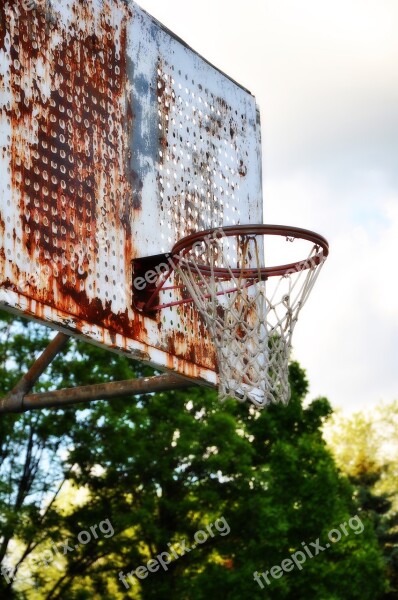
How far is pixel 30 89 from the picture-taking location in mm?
5000

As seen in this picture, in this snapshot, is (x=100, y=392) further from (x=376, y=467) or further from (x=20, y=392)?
(x=376, y=467)

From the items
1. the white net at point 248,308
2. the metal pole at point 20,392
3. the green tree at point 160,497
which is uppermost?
the green tree at point 160,497

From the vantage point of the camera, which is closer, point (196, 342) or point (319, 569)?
point (196, 342)

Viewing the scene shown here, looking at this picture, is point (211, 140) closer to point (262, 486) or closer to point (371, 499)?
point (262, 486)

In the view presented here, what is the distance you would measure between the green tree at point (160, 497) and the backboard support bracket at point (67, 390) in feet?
29.8

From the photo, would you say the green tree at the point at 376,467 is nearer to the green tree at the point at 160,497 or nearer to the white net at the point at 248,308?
the green tree at the point at 160,497

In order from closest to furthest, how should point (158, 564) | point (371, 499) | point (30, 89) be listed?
point (30, 89) < point (158, 564) < point (371, 499)

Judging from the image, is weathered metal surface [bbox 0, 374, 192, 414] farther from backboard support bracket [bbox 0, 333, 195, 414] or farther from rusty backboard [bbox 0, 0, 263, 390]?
rusty backboard [bbox 0, 0, 263, 390]

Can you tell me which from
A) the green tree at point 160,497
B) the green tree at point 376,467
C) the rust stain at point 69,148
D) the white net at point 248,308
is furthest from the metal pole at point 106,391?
the green tree at point 376,467

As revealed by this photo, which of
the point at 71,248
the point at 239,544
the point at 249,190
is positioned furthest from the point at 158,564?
the point at 71,248

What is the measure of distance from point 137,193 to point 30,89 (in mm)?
997

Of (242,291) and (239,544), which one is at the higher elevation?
(239,544)

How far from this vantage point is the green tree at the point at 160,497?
51.5 feet

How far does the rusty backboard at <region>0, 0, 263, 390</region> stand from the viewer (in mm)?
4828
